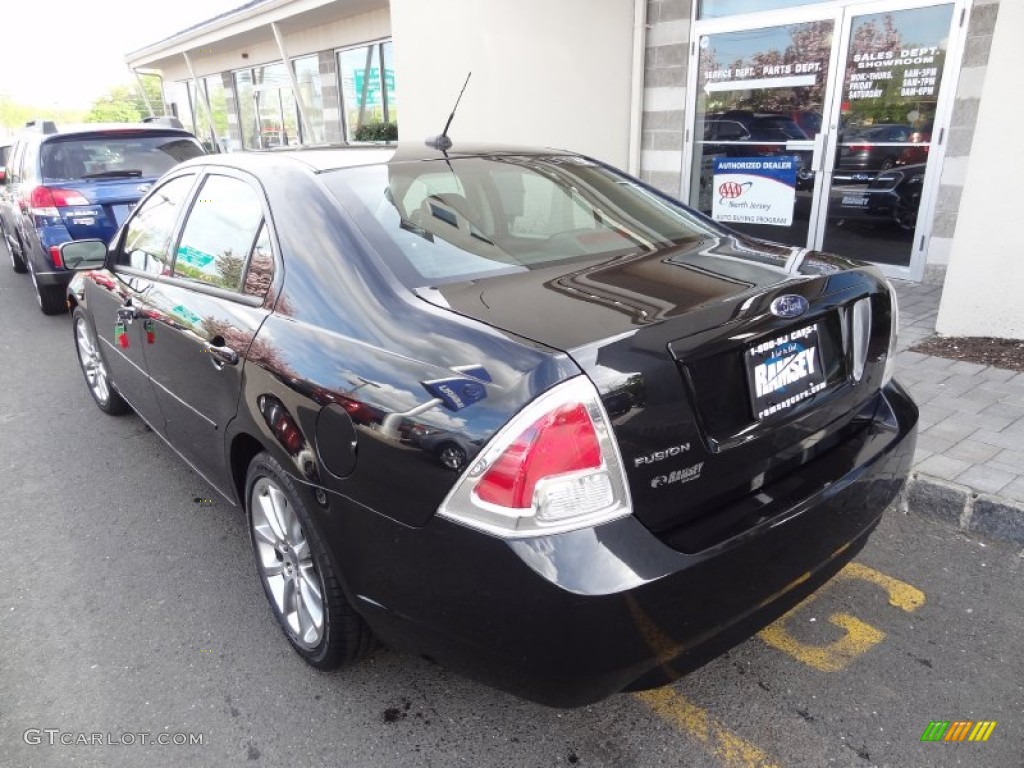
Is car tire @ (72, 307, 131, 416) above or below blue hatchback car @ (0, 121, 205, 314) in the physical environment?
below

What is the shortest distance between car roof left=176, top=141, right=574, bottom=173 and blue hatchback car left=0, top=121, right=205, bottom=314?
447 centimetres

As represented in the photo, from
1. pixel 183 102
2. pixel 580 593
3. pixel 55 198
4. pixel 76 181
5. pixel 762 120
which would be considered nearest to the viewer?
pixel 580 593

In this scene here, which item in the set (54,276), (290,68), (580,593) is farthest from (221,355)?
(290,68)

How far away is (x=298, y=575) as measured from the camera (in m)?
2.44

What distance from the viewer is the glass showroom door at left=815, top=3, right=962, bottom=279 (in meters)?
6.14

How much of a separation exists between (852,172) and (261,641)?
6.62 meters

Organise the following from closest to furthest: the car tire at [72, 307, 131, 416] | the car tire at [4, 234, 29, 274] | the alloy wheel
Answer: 1. the alloy wheel
2. the car tire at [72, 307, 131, 416]
3. the car tire at [4, 234, 29, 274]

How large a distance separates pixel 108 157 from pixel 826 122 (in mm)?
7117

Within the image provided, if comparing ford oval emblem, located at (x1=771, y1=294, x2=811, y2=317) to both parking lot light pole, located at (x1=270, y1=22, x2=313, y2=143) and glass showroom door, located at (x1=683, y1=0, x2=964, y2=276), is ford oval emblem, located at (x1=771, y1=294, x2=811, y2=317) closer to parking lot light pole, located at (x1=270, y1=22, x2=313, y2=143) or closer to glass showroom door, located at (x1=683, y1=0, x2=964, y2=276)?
glass showroom door, located at (x1=683, y1=0, x2=964, y2=276)

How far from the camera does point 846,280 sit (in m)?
2.19

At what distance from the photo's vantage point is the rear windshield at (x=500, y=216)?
2.25m

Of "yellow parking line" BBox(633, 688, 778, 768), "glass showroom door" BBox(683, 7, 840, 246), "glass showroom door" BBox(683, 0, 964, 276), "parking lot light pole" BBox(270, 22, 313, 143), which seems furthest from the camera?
"parking lot light pole" BBox(270, 22, 313, 143)

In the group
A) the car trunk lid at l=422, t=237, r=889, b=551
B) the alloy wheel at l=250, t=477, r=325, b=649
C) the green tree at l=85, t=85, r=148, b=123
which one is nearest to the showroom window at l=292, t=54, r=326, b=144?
the alloy wheel at l=250, t=477, r=325, b=649

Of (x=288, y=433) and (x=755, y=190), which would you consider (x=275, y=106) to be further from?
(x=288, y=433)
